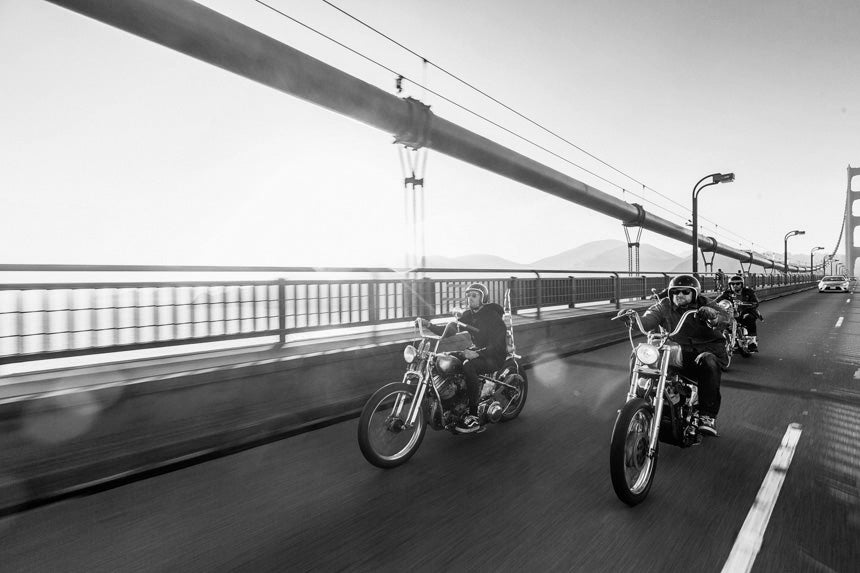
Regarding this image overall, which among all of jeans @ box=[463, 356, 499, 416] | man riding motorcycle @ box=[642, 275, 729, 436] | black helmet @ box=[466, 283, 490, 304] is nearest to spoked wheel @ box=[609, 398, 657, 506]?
man riding motorcycle @ box=[642, 275, 729, 436]

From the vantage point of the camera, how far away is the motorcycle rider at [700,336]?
14.0ft

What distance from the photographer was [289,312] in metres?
7.40

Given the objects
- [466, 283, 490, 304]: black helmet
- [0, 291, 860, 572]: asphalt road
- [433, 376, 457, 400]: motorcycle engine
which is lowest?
[0, 291, 860, 572]: asphalt road

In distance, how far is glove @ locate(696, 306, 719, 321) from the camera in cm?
414

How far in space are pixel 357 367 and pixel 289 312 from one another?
2.00m

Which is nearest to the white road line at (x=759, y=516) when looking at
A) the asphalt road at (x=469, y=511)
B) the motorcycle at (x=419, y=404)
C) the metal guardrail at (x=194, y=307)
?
the asphalt road at (x=469, y=511)

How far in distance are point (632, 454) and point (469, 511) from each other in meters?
1.29

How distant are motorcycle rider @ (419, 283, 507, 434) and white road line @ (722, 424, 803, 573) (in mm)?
2386

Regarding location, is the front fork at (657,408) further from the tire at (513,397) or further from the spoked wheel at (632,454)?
the tire at (513,397)

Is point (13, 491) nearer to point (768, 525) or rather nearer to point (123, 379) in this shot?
point (123, 379)

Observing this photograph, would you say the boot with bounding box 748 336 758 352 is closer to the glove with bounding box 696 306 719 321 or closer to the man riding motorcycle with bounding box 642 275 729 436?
the man riding motorcycle with bounding box 642 275 729 436

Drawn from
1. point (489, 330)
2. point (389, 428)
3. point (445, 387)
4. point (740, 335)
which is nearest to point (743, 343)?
point (740, 335)

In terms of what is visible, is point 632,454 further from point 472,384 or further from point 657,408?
point 472,384

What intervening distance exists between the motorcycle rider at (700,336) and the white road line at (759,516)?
56 centimetres
